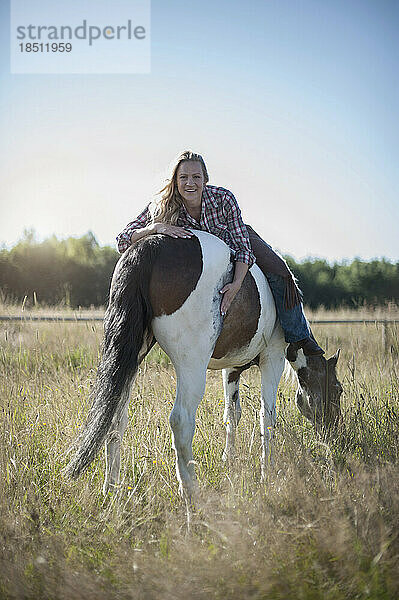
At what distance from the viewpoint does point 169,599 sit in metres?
2.11

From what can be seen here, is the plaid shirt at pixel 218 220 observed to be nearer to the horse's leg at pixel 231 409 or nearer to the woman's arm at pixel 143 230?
the woman's arm at pixel 143 230

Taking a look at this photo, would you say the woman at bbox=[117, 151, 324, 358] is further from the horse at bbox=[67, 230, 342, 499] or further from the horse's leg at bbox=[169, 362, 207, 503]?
the horse's leg at bbox=[169, 362, 207, 503]

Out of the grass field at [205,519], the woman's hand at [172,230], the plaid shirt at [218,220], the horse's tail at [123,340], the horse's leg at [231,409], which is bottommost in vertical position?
the grass field at [205,519]

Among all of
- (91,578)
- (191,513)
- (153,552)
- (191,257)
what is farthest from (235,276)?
(91,578)

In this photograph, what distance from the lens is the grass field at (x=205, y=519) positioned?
222 cm

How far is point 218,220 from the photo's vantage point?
354 cm

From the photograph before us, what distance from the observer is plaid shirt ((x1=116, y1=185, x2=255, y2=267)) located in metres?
3.46

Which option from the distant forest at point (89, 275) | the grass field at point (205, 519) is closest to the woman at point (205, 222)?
the grass field at point (205, 519)

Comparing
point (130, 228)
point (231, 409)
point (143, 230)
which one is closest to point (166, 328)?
point (143, 230)

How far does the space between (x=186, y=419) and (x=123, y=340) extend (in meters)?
0.61

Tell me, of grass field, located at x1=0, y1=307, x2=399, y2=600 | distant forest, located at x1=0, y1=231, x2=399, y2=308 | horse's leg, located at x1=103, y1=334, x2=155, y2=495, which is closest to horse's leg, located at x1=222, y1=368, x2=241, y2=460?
grass field, located at x1=0, y1=307, x2=399, y2=600

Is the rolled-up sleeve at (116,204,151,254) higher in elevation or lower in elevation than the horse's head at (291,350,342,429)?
higher

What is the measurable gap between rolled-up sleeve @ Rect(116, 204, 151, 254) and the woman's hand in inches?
10.5

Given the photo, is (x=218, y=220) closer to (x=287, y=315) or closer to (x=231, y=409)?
(x=287, y=315)
